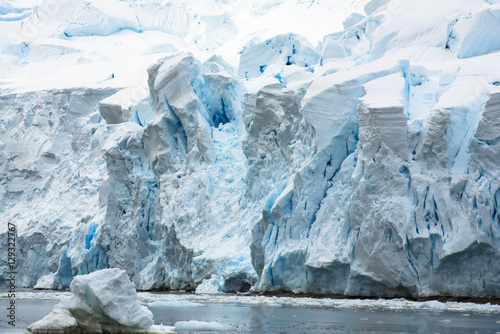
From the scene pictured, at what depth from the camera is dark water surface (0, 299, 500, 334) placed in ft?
34.2

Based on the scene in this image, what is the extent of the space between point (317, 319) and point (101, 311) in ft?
13.5

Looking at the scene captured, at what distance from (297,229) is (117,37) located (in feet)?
87.9

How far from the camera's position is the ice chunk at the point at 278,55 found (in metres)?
25.9

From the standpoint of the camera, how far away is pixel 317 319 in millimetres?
12289

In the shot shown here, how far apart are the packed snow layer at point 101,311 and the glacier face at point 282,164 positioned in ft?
24.5

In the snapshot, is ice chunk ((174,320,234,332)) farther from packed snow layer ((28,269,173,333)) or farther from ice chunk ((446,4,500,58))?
ice chunk ((446,4,500,58))

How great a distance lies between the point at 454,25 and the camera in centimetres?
2070

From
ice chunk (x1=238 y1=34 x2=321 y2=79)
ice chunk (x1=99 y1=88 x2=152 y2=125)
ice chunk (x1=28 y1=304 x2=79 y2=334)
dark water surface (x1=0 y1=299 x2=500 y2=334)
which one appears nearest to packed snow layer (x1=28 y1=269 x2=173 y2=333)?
ice chunk (x1=28 y1=304 x2=79 y2=334)

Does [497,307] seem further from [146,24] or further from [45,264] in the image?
[146,24]

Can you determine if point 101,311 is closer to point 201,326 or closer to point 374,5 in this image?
point 201,326

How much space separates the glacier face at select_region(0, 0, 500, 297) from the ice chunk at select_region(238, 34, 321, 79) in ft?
0.23

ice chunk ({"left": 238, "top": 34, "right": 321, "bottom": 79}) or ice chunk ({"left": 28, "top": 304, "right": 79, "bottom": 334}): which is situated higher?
ice chunk ({"left": 238, "top": 34, "right": 321, "bottom": 79})

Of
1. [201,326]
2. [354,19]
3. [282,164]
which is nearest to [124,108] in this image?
[282,164]

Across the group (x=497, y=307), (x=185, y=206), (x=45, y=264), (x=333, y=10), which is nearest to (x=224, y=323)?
(x=497, y=307)
